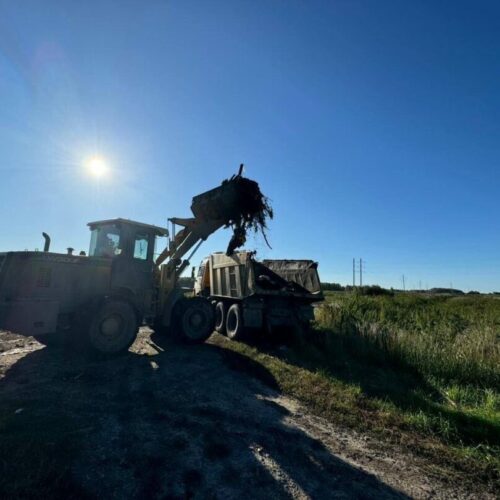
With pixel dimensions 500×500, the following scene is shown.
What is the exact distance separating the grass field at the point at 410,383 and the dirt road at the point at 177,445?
0.47m

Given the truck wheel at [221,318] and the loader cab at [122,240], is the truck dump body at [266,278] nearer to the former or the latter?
the truck wheel at [221,318]

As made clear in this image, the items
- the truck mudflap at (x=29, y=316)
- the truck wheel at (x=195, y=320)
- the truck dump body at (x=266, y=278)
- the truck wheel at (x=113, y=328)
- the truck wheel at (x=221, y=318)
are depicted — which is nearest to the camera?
the truck mudflap at (x=29, y=316)

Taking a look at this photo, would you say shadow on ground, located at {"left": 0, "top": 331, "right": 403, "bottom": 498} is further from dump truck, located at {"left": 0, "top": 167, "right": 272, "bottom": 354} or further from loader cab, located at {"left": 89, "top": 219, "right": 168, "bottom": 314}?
loader cab, located at {"left": 89, "top": 219, "right": 168, "bottom": 314}

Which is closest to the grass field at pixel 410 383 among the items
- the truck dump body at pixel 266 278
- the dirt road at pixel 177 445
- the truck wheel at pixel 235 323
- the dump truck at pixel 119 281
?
the dirt road at pixel 177 445

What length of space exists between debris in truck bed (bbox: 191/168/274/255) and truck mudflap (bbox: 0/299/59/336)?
4471 mm

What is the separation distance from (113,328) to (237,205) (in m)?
4.34

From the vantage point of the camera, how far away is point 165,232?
373 inches

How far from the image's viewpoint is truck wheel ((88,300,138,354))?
23.2 ft

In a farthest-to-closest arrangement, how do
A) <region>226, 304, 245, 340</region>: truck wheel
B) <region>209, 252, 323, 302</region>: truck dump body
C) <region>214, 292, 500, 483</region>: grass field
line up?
1. <region>226, 304, 245, 340</region>: truck wheel
2. <region>209, 252, 323, 302</region>: truck dump body
3. <region>214, 292, 500, 483</region>: grass field

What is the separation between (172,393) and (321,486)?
3.01 metres

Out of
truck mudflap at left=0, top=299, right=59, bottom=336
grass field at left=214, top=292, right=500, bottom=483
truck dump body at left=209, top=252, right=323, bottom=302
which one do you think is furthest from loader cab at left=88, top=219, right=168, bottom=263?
grass field at left=214, top=292, right=500, bottom=483

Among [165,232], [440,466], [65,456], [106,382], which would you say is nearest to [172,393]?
[106,382]

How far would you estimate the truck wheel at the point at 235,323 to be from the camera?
32.7 feet

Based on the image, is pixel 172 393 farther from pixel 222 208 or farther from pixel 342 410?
pixel 222 208
